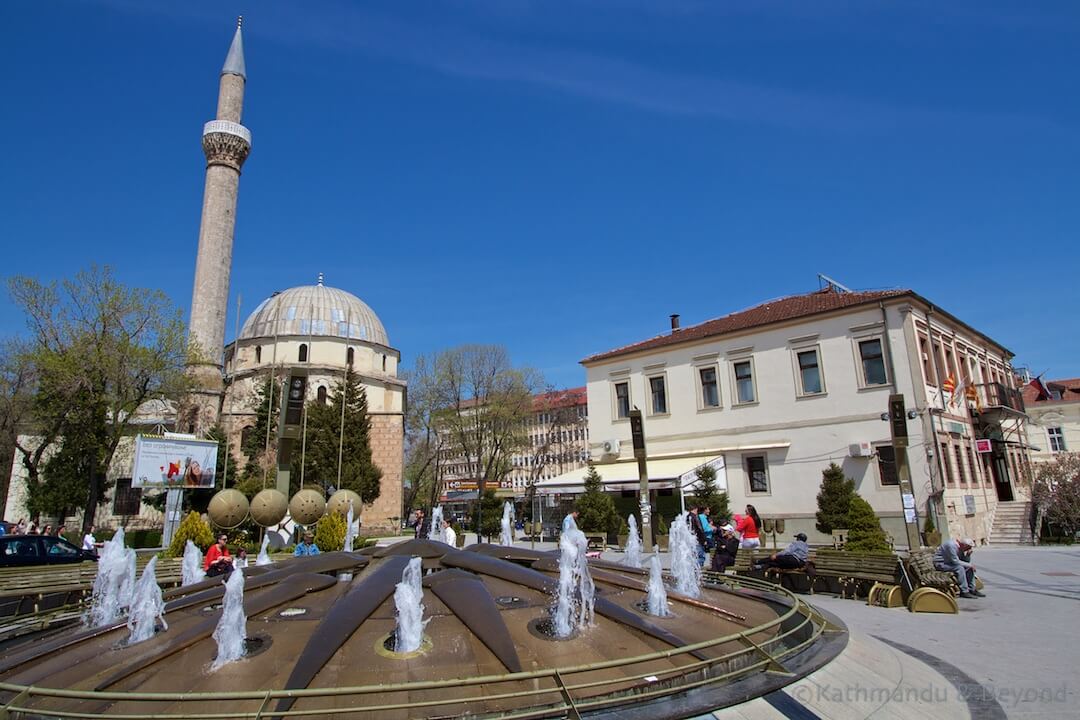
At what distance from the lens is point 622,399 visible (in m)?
27.6

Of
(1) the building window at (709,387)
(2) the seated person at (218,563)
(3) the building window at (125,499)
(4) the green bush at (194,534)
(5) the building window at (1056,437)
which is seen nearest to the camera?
(2) the seated person at (218,563)

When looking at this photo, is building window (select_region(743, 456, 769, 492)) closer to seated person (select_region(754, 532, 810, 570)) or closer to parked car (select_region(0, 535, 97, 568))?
seated person (select_region(754, 532, 810, 570))

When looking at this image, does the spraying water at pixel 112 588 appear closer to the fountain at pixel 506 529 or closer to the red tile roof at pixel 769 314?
the fountain at pixel 506 529

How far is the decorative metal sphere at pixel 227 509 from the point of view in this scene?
19391 millimetres

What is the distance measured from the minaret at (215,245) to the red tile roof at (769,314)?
23793mm

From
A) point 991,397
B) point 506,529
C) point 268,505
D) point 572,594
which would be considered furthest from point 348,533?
point 991,397

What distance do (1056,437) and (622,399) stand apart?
30.2 m

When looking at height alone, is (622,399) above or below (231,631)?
above

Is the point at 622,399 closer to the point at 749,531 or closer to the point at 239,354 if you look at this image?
the point at 749,531

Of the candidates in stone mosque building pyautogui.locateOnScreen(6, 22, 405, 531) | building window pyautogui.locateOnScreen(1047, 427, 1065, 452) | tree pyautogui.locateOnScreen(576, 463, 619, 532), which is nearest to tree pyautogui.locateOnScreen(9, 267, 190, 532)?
stone mosque building pyautogui.locateOnScreen(6, 22, 405, 531)

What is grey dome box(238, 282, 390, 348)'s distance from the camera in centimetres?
4397

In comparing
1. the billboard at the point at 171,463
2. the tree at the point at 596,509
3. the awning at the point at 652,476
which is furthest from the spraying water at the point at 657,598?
the billboard at the point at 171,463

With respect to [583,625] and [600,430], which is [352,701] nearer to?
[583,625]

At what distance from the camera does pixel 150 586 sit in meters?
4.96
